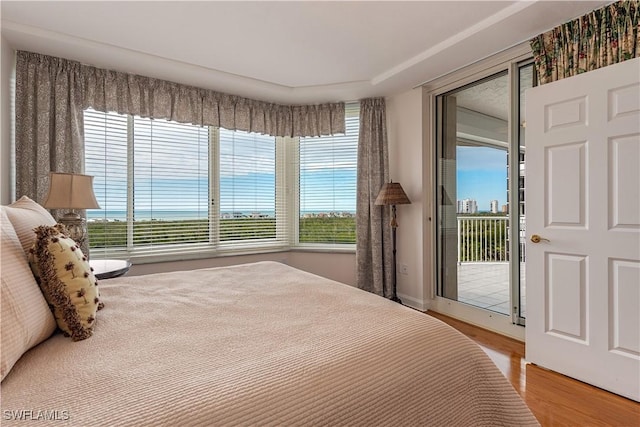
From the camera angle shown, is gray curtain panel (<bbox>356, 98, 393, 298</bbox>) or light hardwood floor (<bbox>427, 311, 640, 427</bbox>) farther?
gray curtain panel (<bbox>356, 98, 393, 298</bbox>)

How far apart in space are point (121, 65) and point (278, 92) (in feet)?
5.16

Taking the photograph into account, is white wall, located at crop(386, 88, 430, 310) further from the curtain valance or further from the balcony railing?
the curtain valance

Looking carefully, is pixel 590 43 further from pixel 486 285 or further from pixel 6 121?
pixel 6 121

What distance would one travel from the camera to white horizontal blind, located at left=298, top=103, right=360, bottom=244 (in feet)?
13.6

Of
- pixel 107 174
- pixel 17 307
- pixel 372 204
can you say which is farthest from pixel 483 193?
pixel 107 174

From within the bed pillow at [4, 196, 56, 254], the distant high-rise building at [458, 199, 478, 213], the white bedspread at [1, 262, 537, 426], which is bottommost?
the white bedspread at [1, 262, 537, 426]

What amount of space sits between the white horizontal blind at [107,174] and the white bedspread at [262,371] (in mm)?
2062

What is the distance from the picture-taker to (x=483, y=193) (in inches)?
121

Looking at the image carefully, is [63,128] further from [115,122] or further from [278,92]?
[278,92]

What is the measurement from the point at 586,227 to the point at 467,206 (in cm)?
123

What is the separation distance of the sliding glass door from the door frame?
0.04m

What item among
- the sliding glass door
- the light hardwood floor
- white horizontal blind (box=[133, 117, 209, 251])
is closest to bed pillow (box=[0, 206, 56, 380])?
the light hardwood floor

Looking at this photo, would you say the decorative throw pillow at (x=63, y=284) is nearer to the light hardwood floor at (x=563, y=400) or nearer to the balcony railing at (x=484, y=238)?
the light hardwood floor at (x=563, y=400)

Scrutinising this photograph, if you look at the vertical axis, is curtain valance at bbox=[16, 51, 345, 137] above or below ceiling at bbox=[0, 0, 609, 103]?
below
